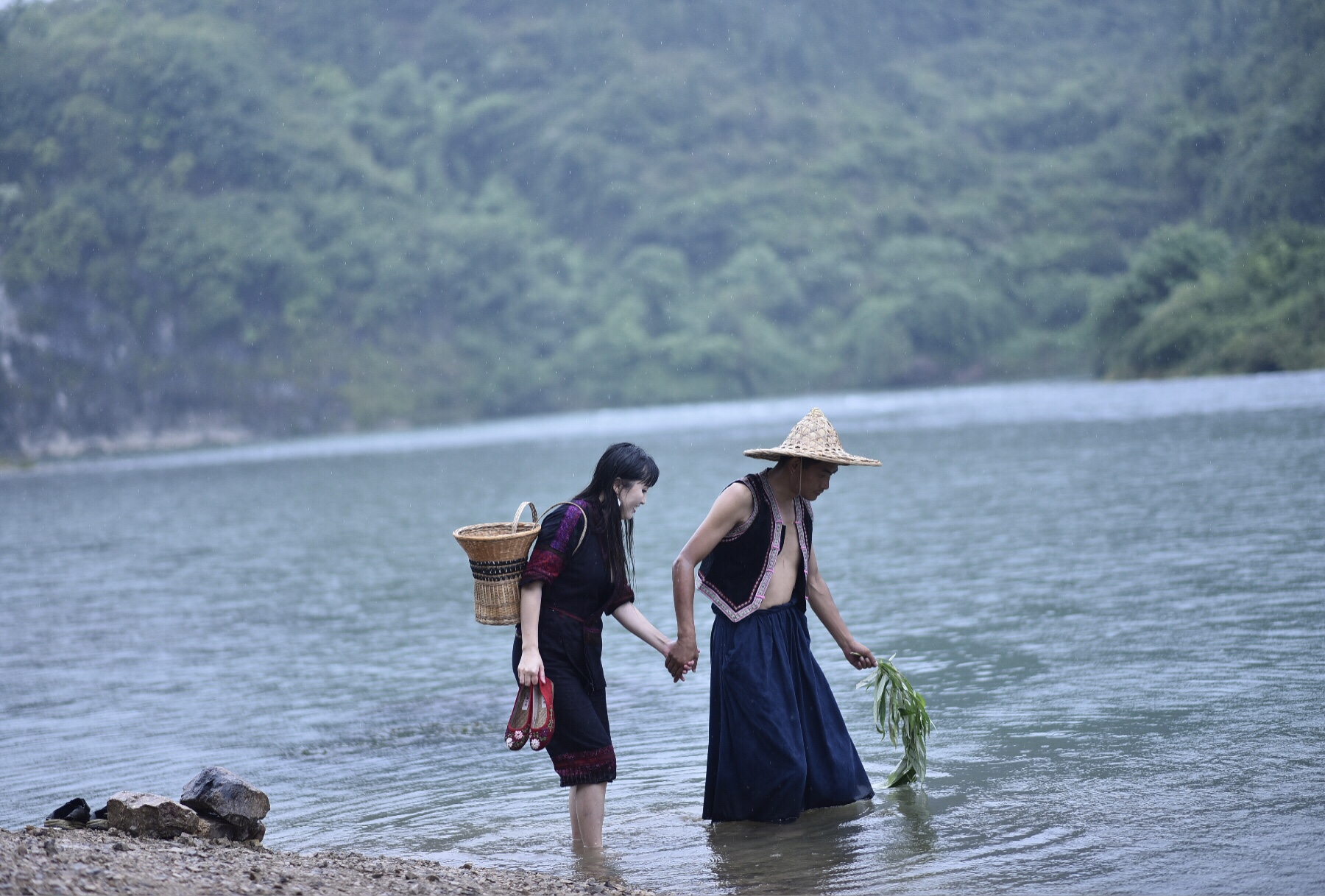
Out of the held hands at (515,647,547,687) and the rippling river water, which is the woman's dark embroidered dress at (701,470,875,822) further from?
the held hands at (515,647,547,687)

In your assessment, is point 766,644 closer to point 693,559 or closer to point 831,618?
point 831,618

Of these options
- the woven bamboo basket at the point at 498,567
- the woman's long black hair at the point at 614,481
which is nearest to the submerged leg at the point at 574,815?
the woven bamboo basket at the point at 498,567

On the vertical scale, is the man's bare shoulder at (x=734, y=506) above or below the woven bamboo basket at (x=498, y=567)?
above

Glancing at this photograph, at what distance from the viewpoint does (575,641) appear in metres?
6.50

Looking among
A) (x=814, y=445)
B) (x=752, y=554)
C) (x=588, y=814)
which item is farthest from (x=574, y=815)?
(x=814, y=445)

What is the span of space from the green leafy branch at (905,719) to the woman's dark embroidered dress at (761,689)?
1.93 ft

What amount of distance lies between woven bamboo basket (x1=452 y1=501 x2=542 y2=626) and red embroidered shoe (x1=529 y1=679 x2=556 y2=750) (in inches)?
12.6

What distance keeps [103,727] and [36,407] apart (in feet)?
428

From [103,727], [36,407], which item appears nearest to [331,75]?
[36,407]

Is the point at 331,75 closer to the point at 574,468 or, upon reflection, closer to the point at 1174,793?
the point at 574,468

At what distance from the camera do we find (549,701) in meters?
6.29

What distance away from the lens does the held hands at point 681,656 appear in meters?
6.59

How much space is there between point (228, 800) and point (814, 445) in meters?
3.17

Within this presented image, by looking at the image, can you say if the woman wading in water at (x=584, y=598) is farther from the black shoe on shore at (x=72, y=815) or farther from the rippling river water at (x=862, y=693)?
the black shoe on shore at (x=72, y=815)
